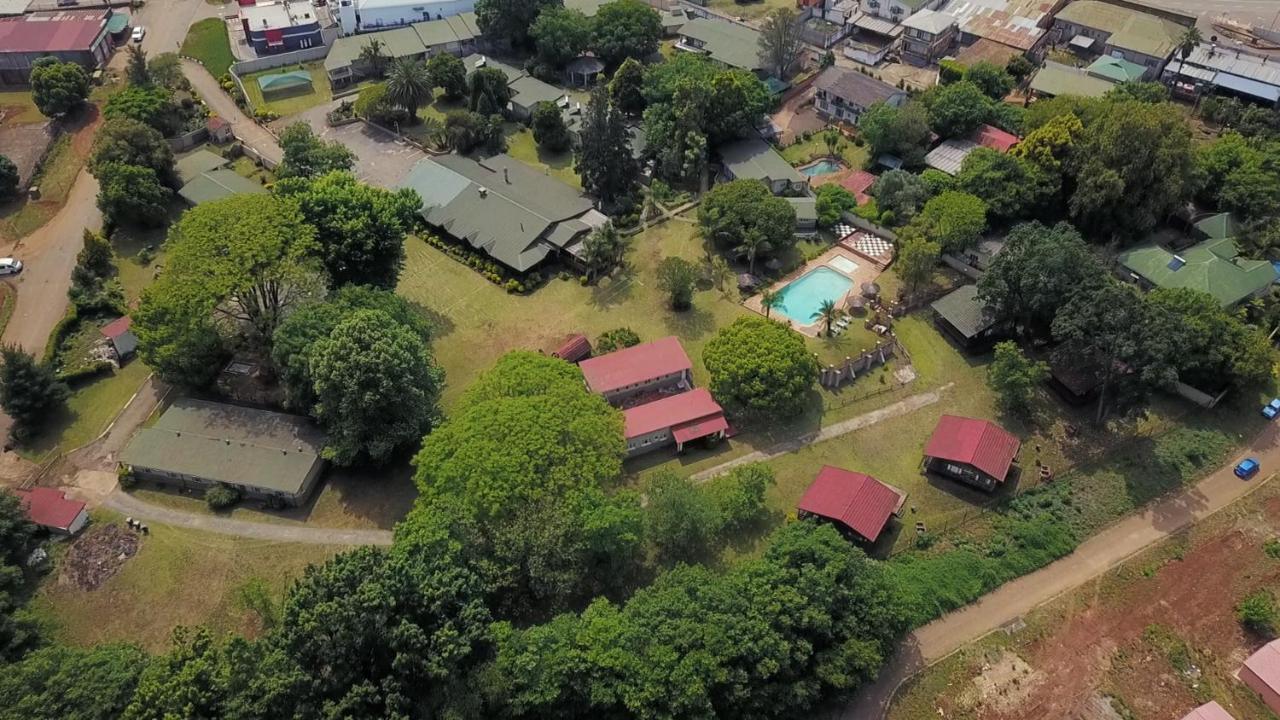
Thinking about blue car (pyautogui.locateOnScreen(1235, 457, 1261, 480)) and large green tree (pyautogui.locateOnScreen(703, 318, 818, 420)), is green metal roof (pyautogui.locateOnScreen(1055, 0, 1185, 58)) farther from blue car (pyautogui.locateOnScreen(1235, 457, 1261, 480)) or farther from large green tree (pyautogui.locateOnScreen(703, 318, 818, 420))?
large green tree (pyautogui.locateOnScreen(703, 318, 818, 420))

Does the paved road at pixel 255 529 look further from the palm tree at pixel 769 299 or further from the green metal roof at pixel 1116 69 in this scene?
the green metal roof at pixel 1116 69

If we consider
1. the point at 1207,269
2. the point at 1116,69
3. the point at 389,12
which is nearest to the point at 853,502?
the point at 1207,269

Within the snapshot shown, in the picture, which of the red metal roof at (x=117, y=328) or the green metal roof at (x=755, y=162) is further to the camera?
the green metal roof at (x=755, y=162)

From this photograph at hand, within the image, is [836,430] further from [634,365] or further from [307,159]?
[307,159]

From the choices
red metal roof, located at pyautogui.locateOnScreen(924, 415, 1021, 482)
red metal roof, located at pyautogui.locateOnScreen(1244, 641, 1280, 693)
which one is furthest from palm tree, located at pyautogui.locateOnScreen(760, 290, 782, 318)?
red metal roof, located at pyautogui.locateOnScreen(1244, 641, 1280, 693)

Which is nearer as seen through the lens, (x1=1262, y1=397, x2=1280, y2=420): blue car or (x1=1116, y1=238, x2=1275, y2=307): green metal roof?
(x1=1262, y1=397, x2=1280, y2=420): blue car

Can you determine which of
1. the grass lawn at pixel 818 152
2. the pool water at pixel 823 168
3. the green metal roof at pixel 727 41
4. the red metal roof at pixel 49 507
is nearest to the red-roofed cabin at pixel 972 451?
the pool water at pixel 823 168

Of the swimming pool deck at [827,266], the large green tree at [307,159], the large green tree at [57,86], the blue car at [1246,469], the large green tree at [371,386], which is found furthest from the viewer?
the large green tree at [57,86]
